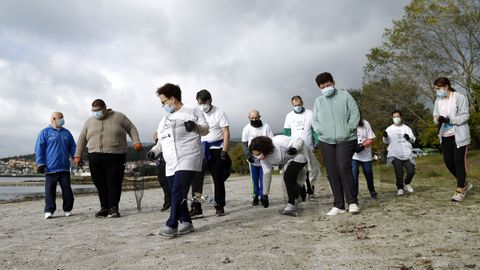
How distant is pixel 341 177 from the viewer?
21.4 ft

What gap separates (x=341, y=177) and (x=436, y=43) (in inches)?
961

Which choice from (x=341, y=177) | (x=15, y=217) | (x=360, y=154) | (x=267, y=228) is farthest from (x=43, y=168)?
(x=360, y=154)

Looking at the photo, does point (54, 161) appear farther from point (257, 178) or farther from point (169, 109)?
point (257, 178)

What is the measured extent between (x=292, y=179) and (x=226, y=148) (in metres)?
1.15

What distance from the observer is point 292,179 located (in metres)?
6.84

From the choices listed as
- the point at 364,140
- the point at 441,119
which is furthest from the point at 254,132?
the point at 441,119

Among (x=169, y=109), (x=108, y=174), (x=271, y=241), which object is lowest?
(x=271, y=241)

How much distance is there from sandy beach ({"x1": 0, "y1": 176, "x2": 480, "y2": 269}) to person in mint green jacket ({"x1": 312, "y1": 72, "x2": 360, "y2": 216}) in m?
0.39

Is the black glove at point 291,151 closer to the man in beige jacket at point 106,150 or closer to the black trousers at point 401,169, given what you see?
the man in beige jacket at point 106,150

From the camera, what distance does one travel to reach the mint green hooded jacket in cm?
648

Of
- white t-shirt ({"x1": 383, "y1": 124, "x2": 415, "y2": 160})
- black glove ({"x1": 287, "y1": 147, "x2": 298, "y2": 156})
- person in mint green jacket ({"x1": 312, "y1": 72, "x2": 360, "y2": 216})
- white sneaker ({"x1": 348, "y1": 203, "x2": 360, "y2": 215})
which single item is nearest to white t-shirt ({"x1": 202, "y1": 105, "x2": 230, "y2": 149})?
black glove ({"x1": 287, "y1": 147, "x2": 298, "y2": 156})

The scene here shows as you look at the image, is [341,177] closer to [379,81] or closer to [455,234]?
[455,234]

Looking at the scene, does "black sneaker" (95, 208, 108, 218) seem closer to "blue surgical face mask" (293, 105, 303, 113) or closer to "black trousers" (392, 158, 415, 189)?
"blue surgical face mask" (293, 105, 303, 113)

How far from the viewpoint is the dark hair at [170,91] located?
581 centimetres
